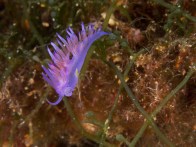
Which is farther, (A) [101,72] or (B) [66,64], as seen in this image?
(A) [101,72]

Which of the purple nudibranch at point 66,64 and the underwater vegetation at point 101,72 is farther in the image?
the underwater vegetation at point 101,72

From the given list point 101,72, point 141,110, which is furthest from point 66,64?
point 101,72

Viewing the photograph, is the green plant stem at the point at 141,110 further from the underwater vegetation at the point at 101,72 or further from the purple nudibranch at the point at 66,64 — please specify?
the purple nudibranch at the point at 66,64

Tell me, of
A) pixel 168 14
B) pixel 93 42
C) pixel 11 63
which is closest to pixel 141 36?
pixel 168 14

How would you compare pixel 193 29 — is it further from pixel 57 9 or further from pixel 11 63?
pixel 11 63

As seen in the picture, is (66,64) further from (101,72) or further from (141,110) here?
(101,72)

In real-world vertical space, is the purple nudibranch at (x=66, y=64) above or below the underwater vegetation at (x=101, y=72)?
above

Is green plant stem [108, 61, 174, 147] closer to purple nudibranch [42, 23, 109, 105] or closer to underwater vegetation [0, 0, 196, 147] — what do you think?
underwater vegetation [0, 0, 196, 147]

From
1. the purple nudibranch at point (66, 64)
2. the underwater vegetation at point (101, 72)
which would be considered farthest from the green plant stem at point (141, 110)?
the purple nudibranch at point (66, 64)

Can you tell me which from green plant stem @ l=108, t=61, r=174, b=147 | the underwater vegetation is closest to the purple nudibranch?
the underwater vegetation
